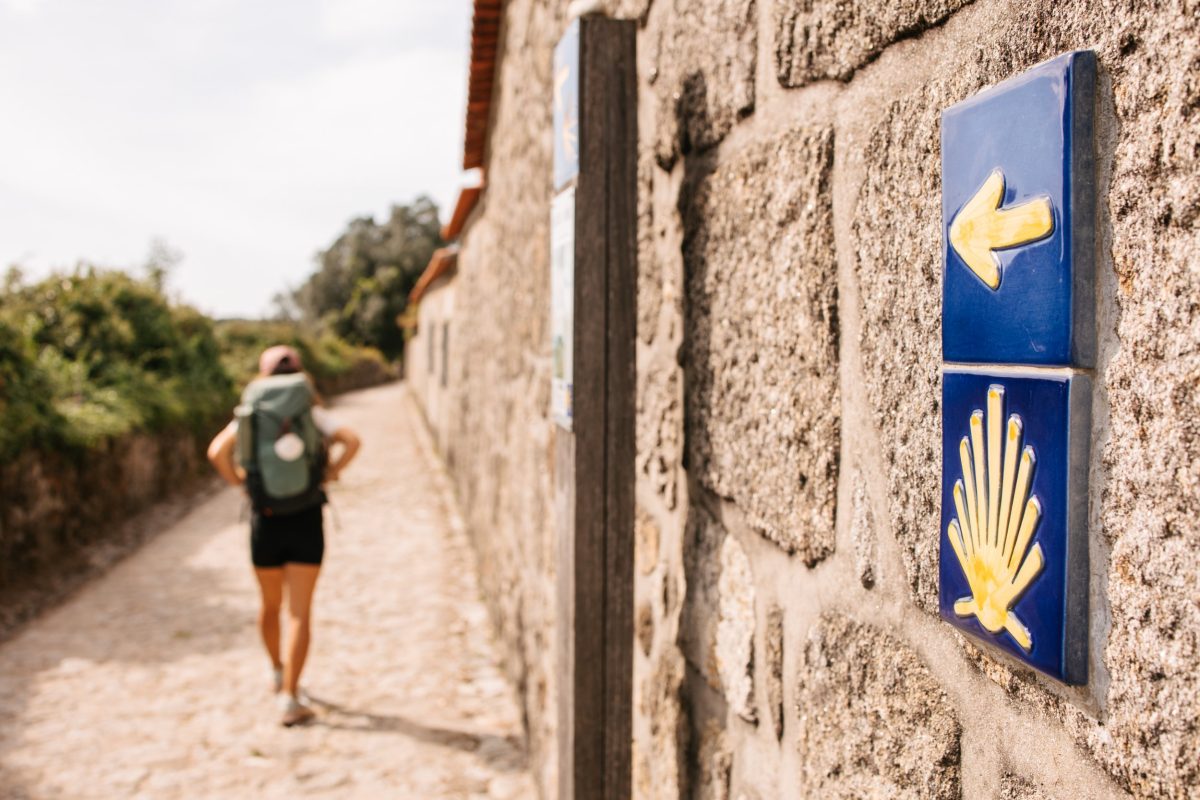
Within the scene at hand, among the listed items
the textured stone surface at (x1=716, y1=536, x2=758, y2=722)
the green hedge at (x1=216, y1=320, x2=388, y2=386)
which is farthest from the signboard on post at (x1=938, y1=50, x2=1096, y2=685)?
the green hedge at (x1=216, y1=320, x2=388, y2=386)

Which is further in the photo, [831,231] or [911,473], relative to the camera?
[831,231]

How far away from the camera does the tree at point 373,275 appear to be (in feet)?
130

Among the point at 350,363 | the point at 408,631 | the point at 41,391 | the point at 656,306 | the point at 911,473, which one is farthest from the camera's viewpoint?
the point at 350,363

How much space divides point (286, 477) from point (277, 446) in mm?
138

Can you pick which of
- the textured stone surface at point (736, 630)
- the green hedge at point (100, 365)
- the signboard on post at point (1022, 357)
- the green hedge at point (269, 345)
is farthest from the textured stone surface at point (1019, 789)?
the green hedge at point (269, 345)

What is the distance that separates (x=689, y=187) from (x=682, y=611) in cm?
72

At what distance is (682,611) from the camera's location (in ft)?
5.45

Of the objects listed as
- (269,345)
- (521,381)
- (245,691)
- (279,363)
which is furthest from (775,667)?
(269,345)

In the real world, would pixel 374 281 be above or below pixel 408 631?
above

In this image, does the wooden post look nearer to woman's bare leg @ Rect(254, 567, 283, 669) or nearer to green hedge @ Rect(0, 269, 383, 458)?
woman's bare leg @ Rect(254, 567, 283, 669)

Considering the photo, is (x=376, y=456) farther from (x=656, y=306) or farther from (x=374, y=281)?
(x=374, y=281)

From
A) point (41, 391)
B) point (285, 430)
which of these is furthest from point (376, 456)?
point (285, 430)

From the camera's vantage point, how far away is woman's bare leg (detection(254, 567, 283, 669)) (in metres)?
4.29

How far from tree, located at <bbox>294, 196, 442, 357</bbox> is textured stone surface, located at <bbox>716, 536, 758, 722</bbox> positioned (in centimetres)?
3883
